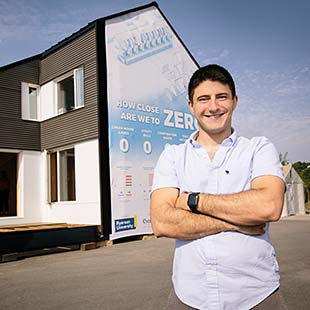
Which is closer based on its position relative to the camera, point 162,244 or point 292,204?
point 162,244

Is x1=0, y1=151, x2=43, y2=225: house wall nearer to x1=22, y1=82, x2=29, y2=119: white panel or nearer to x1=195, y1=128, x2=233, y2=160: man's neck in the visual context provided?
x1=22, y1=82, x2=29, y2=119: white panel

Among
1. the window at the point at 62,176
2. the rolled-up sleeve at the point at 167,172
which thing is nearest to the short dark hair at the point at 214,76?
the rolled-up sleeve at the point at 167,172

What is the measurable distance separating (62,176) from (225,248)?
1270cm

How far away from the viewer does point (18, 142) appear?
14.0 metres

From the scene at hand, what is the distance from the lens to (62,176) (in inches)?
558

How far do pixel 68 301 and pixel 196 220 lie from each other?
4103 millimetres

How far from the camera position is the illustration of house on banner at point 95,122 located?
1254 centimetres

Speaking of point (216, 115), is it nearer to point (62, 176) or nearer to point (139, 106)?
point (139, 106)

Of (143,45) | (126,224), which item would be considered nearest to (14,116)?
(143,45)

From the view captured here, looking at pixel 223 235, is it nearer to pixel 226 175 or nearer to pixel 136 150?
pixel 226 175

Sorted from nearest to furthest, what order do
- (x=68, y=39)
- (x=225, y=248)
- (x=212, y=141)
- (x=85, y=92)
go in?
(x=225, y=248), (x=212, y=141), (x=85, y=92), (x=68, y=39)

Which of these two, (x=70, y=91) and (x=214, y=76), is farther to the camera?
(x=70, y=91)

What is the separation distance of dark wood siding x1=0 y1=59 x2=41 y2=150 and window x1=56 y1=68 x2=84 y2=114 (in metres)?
1.19

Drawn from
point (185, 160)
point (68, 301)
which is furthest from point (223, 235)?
point (68, 301)
